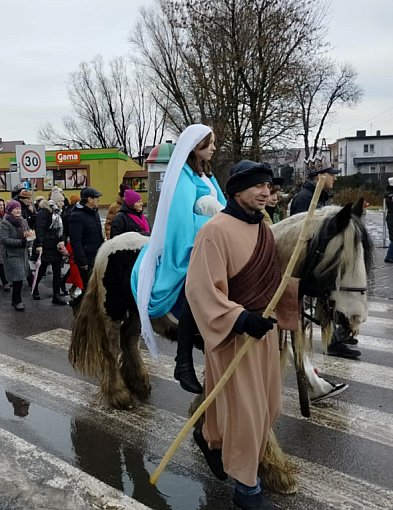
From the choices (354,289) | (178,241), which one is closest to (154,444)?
(178,241)

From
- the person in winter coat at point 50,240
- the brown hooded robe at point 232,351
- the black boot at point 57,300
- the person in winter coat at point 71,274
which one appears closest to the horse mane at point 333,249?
the brown hooded robe at point 232,351

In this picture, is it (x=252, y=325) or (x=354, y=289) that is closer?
(x=252, y=325)

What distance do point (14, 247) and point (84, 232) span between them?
1.67 meters

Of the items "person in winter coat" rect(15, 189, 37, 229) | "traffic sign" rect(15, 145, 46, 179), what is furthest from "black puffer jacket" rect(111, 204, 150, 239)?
"traffic sign" rect(15, 145, 46, 179)

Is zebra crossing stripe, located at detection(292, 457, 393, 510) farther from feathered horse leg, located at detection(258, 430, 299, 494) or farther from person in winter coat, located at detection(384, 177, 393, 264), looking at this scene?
person in winter coat, located at detection(384, 177, 393, 264)

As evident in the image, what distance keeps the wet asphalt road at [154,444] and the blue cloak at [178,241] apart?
3.45 ft

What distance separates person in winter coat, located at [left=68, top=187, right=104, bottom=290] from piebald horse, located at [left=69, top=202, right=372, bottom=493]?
295cm

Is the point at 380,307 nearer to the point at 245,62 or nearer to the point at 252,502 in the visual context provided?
the point at 252,502

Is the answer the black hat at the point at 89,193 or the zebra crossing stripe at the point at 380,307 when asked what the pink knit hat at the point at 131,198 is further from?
the zebra crossing stripe at the point at 380,307

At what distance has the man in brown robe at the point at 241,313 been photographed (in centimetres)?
257

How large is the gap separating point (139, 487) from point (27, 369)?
275 centimetres

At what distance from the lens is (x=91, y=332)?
4.48 metres

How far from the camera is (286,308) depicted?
3043 millimetres

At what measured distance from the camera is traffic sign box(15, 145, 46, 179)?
12716 mm
